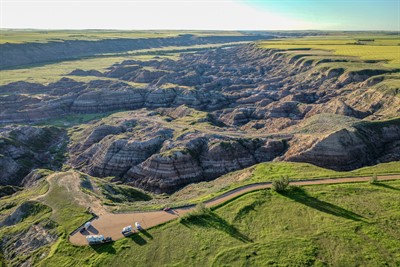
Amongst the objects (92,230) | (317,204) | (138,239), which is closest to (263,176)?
(317,204)

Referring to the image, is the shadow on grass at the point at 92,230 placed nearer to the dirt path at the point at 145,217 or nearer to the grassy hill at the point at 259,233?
the dirt path at the point at 145,217

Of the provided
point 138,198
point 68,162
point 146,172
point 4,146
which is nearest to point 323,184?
point 138,198

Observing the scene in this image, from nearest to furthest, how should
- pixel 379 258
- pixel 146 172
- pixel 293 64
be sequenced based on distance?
1. pixel 379 258
2. pixel 146 172
3. pixel 293 64

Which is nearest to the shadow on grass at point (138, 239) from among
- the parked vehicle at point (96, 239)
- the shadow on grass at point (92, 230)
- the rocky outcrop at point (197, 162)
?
the parked vehicle at point (96, 239)

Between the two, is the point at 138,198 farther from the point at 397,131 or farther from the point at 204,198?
the point at 397,131

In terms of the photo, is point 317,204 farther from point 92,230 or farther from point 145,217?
point 92,230

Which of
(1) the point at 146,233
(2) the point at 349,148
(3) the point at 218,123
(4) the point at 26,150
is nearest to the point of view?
(1) the point at 146,233

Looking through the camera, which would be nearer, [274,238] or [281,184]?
[274,238]
